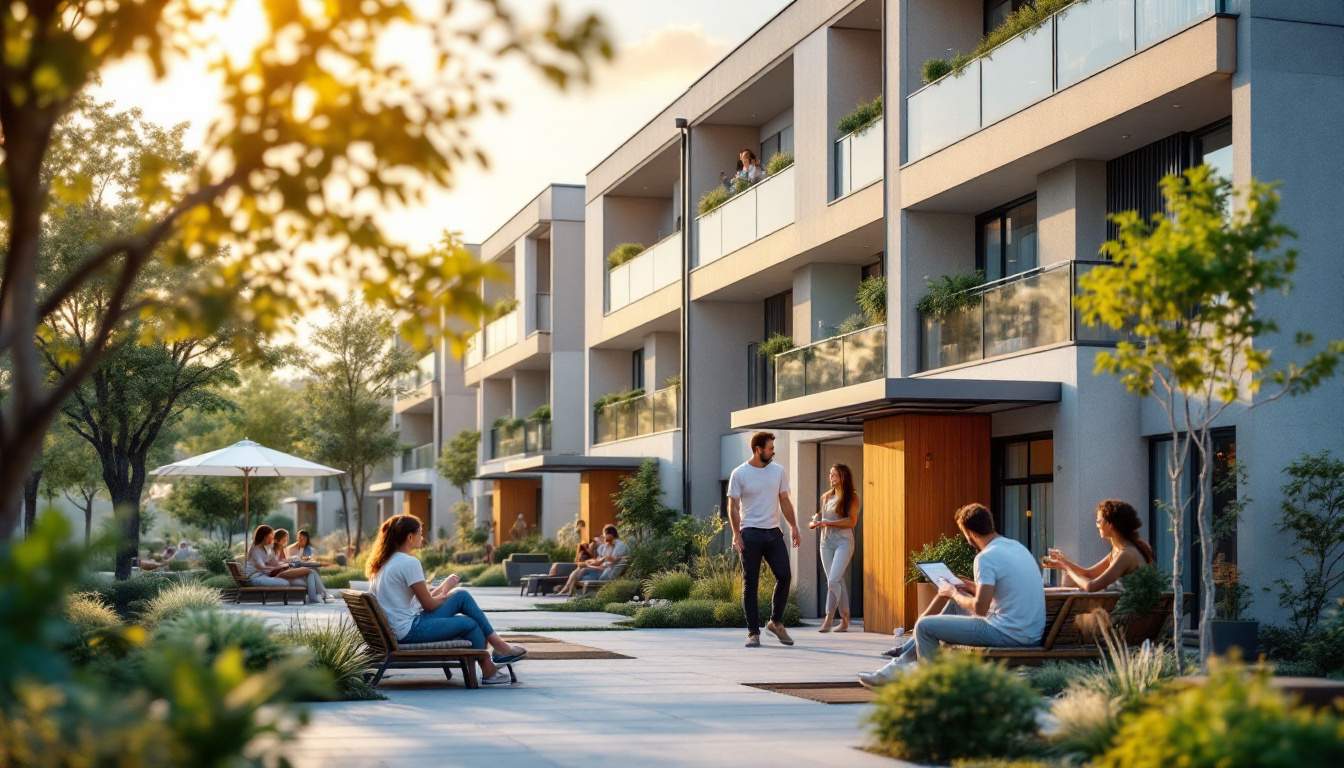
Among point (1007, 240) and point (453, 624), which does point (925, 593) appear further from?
point (453, 624)

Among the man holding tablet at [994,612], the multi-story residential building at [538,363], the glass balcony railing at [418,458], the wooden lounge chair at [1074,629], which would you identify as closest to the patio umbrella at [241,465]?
the multi-story residential building at [538,363]

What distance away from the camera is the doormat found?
34.6 feet

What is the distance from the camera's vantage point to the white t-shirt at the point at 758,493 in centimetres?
1529

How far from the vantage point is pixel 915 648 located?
34.7 feet

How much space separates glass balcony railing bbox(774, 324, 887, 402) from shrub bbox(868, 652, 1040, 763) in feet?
42.1

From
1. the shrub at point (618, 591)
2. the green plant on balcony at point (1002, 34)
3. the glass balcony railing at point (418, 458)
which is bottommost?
the shrub at point (618, 591)

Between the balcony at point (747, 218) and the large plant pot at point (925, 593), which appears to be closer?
the large plant pot at point (925, 593)

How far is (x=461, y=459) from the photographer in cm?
4728

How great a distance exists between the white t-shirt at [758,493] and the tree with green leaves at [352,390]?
114 ft

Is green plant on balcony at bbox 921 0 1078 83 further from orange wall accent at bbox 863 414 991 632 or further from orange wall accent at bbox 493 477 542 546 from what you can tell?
orange wall accent at bbox 493 477 542 546

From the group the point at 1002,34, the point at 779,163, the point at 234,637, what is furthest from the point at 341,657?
the point at 779,163

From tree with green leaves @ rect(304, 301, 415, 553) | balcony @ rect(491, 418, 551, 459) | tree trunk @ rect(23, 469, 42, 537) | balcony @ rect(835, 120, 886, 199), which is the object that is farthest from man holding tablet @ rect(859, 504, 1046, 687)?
tree with green leaves @ rect(304, 301, 415, 553)

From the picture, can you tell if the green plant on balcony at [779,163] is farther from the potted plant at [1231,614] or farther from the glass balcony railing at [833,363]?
the potted plant at [1231,614]

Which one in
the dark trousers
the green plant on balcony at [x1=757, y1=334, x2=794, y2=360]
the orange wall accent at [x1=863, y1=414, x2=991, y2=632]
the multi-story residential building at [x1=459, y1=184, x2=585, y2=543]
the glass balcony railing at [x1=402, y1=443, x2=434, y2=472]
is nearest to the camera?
the dark trousers
